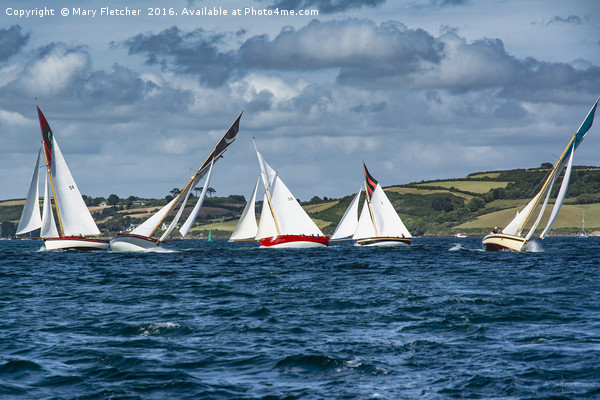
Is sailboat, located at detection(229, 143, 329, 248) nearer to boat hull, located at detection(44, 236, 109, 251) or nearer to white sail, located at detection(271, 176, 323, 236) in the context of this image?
white sail, located at detection(271, 176, 323, 236)

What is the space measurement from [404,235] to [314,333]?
77584 mm

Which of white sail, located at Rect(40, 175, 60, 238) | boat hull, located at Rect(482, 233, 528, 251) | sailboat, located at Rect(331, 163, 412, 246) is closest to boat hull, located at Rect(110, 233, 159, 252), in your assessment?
white sail, located at Rect(40, 175, 60, 238)

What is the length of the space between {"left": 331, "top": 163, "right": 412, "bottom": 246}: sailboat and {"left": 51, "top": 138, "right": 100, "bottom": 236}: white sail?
114 feet

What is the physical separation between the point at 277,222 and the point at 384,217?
1628cm

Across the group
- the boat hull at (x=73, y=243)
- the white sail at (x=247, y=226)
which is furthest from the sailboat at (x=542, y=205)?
the boat hull at (x=73, y=243)

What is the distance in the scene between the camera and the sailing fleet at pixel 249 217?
75.1 meters

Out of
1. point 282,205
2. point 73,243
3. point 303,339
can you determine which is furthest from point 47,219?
point 303,339

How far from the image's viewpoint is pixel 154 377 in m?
19.6

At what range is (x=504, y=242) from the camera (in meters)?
77.2

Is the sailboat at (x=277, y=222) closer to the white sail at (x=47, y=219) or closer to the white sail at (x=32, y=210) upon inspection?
the white sail at (x=47, y=219)

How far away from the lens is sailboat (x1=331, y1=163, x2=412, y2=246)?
99681mm

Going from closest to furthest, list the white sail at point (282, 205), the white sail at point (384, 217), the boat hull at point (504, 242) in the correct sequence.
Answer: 1. the boat hull at point (504, 242)
2. the white sail at point (282, 205)
3. the white sail at point (384, 217)

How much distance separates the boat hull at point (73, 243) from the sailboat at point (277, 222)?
1691 cm

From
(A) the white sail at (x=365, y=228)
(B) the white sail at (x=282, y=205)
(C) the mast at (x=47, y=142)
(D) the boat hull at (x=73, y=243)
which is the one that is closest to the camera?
(C) the mast at (x=47, y=142)
